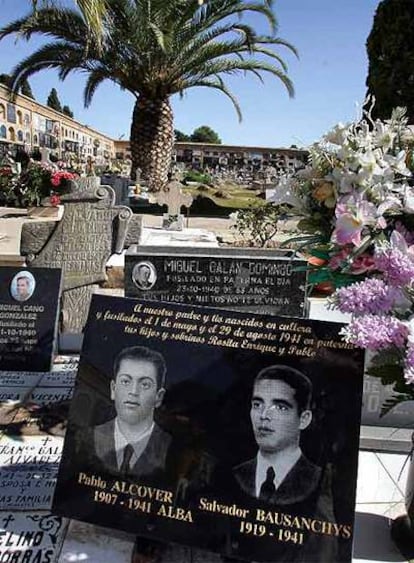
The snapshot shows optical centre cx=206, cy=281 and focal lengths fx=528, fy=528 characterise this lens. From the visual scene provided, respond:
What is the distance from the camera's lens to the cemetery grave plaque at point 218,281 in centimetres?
411

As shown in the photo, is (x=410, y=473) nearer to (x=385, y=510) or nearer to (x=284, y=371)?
(x=385, y=510)

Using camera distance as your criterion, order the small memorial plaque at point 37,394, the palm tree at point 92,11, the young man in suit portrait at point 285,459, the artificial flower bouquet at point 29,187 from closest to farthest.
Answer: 1. the young man in suit portrait at point 285,459
2. the small memorial plaque at point 37,394
3. the palm tree at point 92,11
4. the artificial flower bouquet at point 29,187

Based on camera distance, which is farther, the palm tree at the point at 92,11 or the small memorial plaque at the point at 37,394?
the palm tree at the point at 92,11

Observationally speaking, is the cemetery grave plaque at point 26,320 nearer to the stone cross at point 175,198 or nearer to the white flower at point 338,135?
the white flower at point 338,135

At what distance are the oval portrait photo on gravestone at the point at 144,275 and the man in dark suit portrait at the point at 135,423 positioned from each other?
1.80m

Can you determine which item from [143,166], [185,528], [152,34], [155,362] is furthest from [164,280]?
[143,166]

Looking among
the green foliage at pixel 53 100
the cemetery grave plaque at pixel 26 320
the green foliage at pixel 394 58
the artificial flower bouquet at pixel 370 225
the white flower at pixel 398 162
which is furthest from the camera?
the green foliage at pixel 53 100

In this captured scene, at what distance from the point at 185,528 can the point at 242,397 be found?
562 mm

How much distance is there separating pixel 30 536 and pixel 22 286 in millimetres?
2228

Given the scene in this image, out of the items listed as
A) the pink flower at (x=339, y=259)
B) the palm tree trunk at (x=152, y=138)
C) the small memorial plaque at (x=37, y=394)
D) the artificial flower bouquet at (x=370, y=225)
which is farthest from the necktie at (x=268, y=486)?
the palm tree trunk at (x=152, y=138)

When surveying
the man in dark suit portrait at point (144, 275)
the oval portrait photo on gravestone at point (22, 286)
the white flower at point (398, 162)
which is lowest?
the oval portrait photo on gravestone at point (22, 286)

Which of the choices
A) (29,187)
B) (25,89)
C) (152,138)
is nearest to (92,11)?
(29,187)

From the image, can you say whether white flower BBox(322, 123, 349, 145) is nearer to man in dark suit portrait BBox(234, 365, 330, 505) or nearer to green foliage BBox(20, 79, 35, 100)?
man in dark suit portrait BBox(234, 365, 330, 505)

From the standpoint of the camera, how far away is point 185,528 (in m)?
2.11
